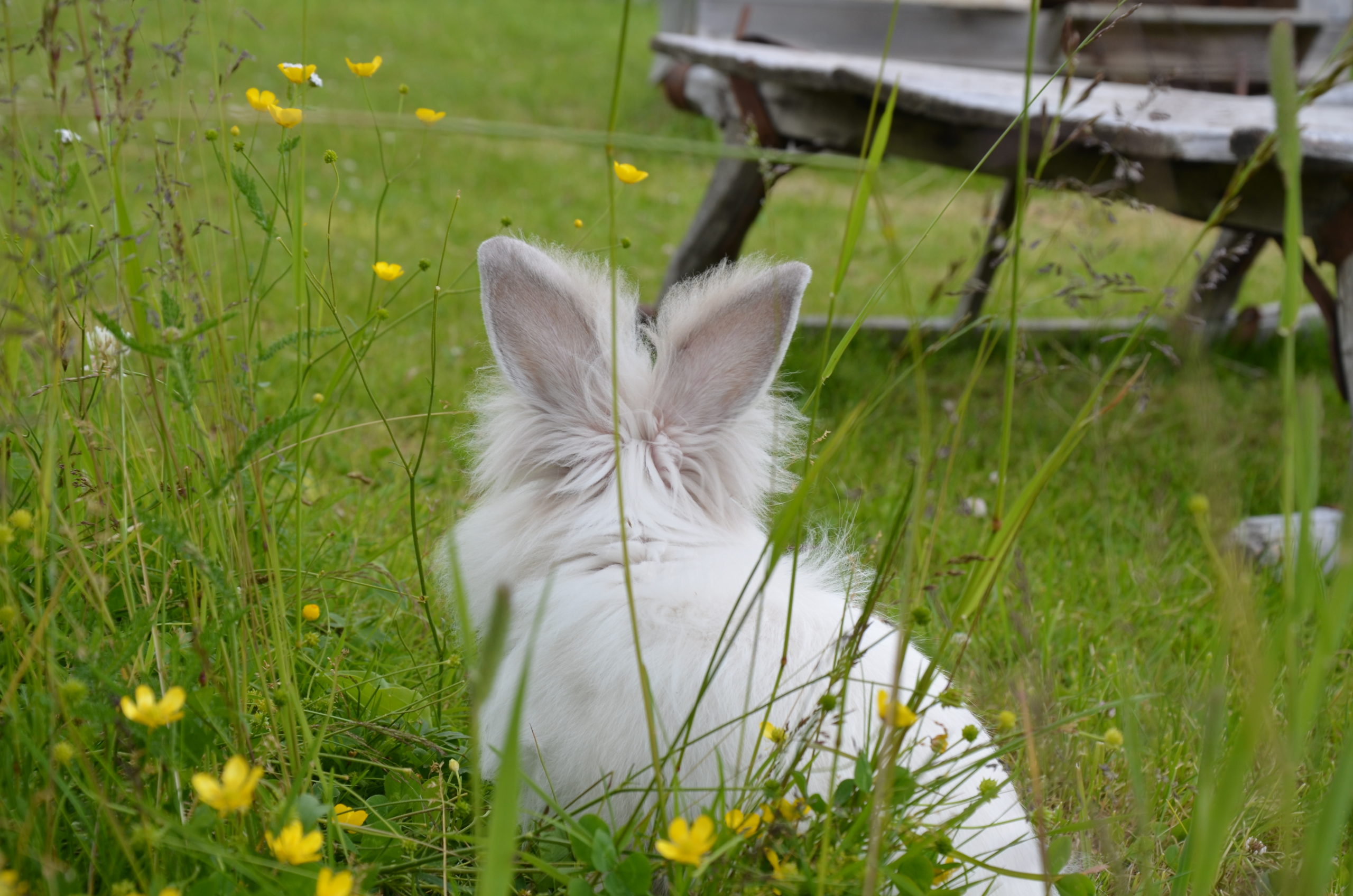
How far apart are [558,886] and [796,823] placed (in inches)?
15.0

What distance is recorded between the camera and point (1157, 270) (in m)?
5.46

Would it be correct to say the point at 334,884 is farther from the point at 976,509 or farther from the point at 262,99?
the point at 976,509

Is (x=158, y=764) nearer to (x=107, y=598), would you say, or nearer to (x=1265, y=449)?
(x=107, y=598)

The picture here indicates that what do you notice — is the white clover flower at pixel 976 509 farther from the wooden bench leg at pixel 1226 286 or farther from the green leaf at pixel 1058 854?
the wooden bench leg at pixel 1226 286

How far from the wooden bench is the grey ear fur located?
103 cm

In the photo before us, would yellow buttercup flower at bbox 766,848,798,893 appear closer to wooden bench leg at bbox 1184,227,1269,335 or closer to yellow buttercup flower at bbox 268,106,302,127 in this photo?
yellow buttercup flower at bbox 268,106,302,127

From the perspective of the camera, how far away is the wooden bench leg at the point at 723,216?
4160mm

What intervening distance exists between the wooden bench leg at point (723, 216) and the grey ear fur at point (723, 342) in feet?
7.93

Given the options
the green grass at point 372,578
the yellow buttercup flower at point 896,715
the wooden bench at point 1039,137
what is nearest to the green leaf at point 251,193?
the green grass at point 372,578

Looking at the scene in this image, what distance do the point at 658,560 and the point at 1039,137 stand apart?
7.93 feet

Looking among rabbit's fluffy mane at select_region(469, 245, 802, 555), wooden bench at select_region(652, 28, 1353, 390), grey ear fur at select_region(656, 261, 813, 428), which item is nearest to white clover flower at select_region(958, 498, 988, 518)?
wooden bench at select_region(652, 28, 1353, 390)

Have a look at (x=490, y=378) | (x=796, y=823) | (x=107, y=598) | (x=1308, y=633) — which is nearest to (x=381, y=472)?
(x=490, y=378)

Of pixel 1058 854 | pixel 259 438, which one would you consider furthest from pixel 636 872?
pixel 259 438

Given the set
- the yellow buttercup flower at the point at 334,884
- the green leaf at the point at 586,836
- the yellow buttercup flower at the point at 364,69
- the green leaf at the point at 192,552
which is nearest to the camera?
the yellow buttercup flower at the point at 334,884
